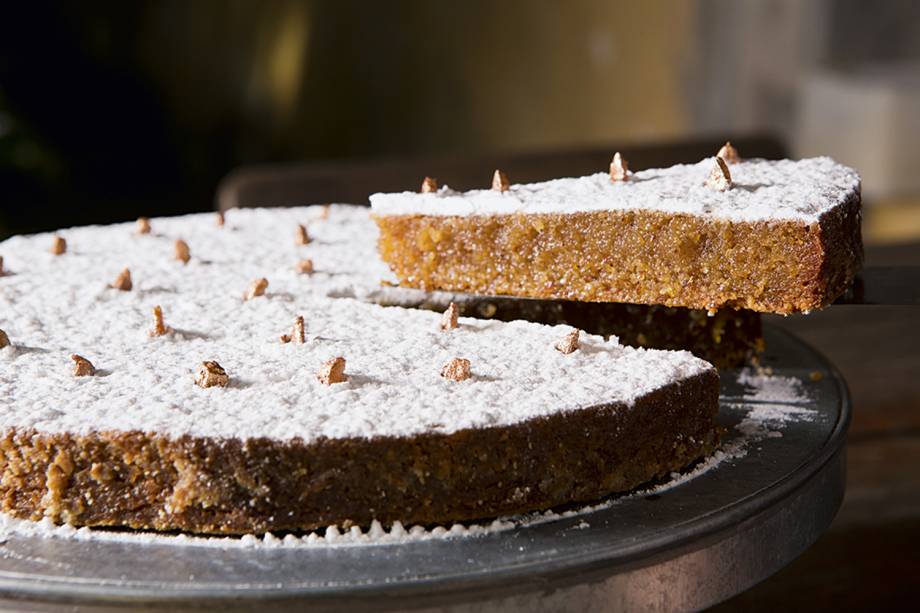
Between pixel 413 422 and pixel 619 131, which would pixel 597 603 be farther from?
pixel 619 131

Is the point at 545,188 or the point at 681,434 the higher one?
the point at 545,188

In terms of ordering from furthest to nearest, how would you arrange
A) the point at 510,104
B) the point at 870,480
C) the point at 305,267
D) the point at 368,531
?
the point at 510,104 → the point at 870,480 → the point at 305,267 → the point at 368,531

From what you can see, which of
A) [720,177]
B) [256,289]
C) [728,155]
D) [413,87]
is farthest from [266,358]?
[413,87]

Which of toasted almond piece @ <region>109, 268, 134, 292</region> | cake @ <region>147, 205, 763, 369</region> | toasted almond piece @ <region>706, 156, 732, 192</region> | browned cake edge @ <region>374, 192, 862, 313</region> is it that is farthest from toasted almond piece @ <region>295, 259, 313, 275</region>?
toasted almond piece @ <region>706, 156, 732, 192</region>

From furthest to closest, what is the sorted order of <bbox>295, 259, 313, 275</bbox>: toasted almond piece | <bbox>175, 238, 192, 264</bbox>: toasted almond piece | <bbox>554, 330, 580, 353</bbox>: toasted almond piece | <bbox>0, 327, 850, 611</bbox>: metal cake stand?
<bbox>175, 238, 192, 264</bbox>: toasted almond piece → <bbox>295, 259, 313, 275</bbox>: toasted almond piece → <bbox>554, 330, 580, 353</bbox>: toasted almond piece → <bbox>0, 327, 850, 611</bbox>: metal cake stand

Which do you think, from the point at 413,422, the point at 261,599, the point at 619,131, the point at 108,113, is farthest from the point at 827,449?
the point at 108,113

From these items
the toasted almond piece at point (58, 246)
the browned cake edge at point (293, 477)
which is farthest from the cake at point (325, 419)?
the toasted almond piece at point (58, 246)

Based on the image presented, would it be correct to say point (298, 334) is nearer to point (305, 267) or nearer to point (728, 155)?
point (305, 267)

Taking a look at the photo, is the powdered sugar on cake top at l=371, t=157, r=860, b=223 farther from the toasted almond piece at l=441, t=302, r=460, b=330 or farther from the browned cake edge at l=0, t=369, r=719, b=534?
the browned cake edge at l=0, t=369, r=719, b=534
